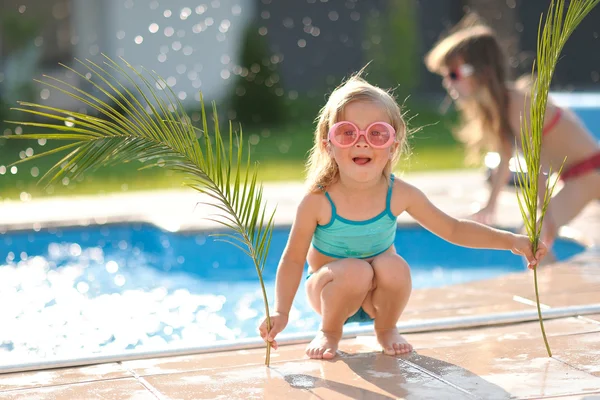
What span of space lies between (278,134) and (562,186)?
329 inches

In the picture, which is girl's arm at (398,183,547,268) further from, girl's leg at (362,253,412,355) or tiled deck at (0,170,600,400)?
tiled deck at (0,170,600,400)

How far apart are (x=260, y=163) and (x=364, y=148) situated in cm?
784

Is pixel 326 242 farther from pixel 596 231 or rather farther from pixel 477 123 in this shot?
pixel 596 231

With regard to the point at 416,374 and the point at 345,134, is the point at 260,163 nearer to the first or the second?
the point at 345,134

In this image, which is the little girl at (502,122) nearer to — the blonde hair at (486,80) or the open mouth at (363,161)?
the blonde hair at (486,80)

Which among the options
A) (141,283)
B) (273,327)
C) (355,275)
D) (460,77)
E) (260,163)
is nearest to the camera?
(273,327)

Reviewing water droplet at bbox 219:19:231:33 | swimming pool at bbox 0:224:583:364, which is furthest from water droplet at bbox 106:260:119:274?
water droplet at bbox 219:19:231:33

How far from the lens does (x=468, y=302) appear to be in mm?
3902

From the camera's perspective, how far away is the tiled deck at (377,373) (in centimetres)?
263

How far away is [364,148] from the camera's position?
2.96 metres

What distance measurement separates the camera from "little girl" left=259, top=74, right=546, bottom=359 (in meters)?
2.97

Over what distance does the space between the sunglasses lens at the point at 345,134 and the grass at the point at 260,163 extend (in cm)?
443

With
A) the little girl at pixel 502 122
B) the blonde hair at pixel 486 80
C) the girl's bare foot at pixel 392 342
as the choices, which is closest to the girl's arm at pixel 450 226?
the girl's bare foot at pixel 392 342

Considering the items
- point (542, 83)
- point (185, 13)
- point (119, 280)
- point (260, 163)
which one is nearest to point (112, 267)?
point (119, 280)
